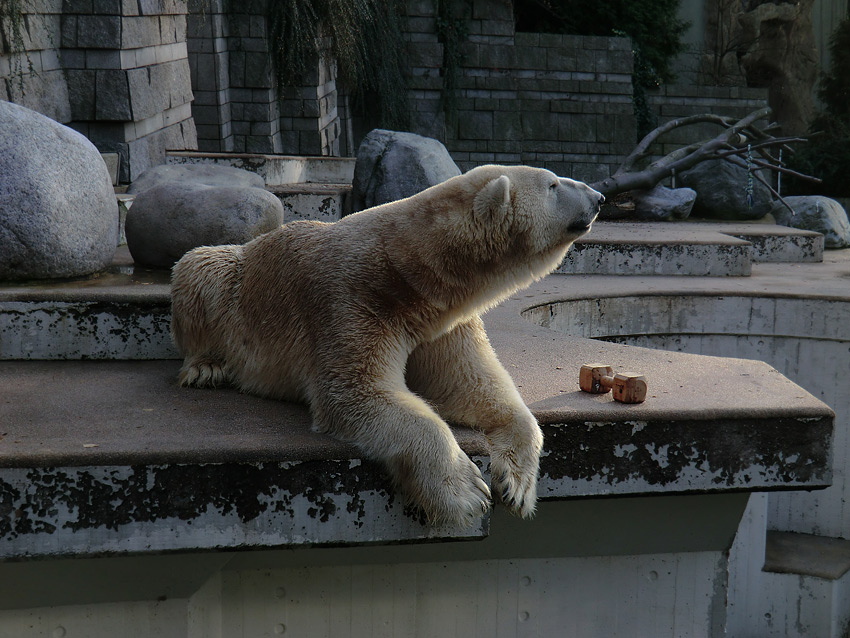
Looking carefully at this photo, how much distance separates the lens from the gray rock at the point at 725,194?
878cm

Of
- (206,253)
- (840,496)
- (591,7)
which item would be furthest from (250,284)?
(591,7)

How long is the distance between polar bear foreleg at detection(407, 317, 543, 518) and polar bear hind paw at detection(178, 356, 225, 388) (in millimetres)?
631

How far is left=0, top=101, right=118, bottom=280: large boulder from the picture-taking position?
10.3 ft

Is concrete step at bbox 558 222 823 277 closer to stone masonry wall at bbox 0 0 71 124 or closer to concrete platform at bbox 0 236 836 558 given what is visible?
concrete platform at bbox 0 236 836 558

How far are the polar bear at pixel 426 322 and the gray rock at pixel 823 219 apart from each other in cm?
696

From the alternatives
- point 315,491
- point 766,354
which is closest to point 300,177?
point 766,354

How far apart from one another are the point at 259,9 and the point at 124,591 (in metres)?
7.79

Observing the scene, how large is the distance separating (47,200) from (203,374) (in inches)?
47.6

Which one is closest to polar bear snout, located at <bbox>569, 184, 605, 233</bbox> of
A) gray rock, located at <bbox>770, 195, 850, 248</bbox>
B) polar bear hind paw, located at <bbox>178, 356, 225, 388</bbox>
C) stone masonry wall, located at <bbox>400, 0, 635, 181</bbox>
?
polar bear hind paw, located at <bbox>178, 356, 225, 388</bbox>

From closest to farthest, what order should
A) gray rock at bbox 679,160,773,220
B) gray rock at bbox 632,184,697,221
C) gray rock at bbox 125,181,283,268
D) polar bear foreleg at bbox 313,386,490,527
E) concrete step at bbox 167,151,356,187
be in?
polar bear foreleg at bbox 313,386,490,527, gray rock at bbox 125,181,283,268, concrete step at bbox 167,151,356,187, gray rock at bbox 632,184,697,221, gray rock at bbox 679,160,773,220

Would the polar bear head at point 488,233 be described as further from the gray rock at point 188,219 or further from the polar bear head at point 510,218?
the gray rock at point 188,219

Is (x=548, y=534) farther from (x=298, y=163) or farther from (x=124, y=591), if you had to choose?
(x=298, y=163)

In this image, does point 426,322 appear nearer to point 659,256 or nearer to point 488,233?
point 488,233

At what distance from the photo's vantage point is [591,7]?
1402cm
